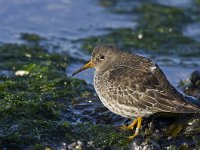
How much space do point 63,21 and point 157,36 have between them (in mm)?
A: 2042

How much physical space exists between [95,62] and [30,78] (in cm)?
142

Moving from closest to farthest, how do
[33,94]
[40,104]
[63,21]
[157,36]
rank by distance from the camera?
[40,104] → [33,94] → [157,36] → [63,21]

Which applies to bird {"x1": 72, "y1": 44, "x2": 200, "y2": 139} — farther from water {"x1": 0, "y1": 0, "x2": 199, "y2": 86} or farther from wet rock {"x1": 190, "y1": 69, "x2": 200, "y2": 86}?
water {"x1": 0, "y1": 0, "x2": 199, "y2": 86}

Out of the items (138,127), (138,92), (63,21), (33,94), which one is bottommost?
(63,21)

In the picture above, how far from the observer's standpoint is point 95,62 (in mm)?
7125

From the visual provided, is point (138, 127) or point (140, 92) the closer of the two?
point (140, 92)

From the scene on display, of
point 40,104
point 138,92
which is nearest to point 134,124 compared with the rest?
point 138,92

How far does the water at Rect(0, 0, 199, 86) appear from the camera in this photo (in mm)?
10805

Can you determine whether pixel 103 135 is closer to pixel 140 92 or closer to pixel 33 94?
pixel 140 92

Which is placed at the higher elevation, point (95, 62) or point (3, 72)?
point (95, 62)

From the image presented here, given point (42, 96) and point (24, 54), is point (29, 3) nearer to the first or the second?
point (24, 54)

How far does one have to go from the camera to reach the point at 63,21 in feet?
39.1

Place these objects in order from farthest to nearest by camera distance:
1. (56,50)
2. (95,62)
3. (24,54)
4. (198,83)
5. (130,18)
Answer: (130,18) < (56,50) < (24,54) < (198,83) < (95,62)

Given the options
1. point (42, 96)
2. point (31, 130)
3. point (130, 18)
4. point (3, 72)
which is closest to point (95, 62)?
point (42, 96)
